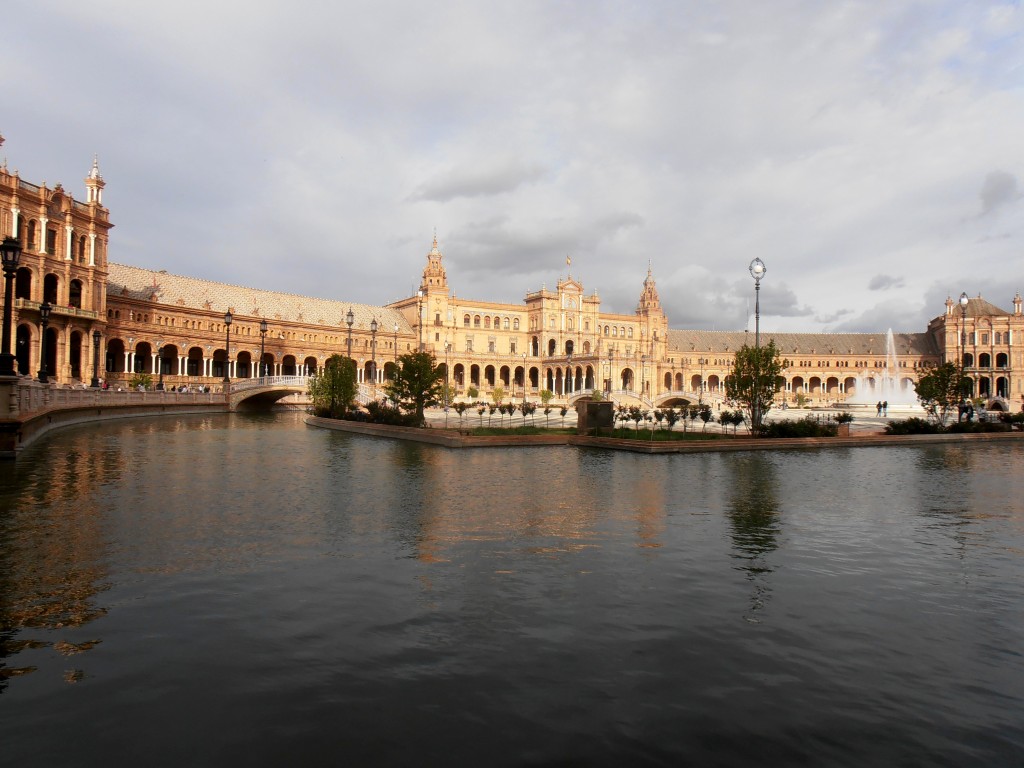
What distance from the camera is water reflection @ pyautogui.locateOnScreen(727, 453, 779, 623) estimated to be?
870cm

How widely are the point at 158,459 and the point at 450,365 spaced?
86.2 meters

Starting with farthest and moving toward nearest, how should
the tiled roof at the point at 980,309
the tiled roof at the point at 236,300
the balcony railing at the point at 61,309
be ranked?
the tiled roof at the point at 980,309
the tiled roof at the point at 236,300
the balcony railing at the point at 61,309

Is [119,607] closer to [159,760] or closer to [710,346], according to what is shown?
[159,760]

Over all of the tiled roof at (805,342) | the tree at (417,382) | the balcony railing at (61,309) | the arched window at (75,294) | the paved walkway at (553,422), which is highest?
the tiled roof at (805,342)

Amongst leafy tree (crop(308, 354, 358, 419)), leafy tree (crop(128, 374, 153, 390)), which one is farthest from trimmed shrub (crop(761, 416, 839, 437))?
leafy tree (crop(128, 374, 153, 390))

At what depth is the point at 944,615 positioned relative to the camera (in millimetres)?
7625

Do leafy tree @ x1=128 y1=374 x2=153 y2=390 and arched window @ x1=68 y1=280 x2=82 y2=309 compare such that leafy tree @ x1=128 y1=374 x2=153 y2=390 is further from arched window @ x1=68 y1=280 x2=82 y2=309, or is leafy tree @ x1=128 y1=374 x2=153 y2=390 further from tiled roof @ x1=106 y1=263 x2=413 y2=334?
tiled roof @ x1=106 y1=263 x2=413 y2=334

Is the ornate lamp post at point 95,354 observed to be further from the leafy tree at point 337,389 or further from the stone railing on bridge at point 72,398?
the leafy tree at point 337,389

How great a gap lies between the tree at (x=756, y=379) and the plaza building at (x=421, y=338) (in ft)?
88.1

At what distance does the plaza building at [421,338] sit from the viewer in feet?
182

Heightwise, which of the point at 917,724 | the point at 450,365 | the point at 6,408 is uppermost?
the point at 450,365

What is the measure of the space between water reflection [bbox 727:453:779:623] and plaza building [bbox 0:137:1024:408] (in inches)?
1342

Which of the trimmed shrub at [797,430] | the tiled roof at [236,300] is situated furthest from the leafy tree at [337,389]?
the tiled roof at [236,300]

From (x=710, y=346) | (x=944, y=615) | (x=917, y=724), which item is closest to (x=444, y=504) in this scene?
(x=944, y=615)
